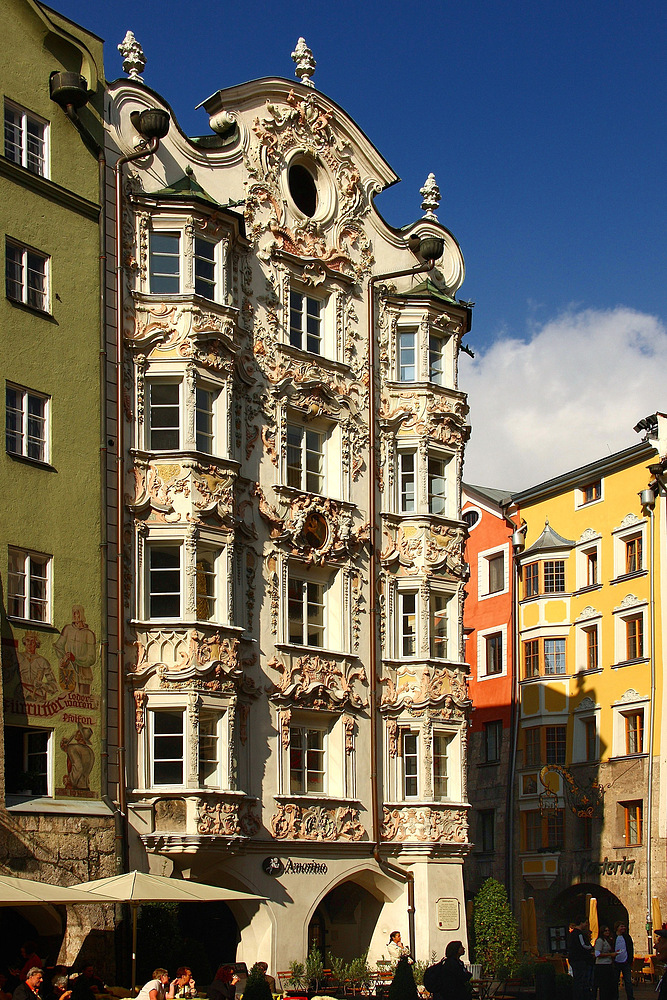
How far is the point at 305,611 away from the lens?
37969 millimetres

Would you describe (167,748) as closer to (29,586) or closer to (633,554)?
(29,586)

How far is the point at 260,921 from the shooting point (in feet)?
115

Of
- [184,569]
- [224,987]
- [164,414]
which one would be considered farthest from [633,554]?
[224,987]

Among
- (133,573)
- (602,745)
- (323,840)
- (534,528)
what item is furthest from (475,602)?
(133,573)

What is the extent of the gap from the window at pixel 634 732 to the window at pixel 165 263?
26.5 metres

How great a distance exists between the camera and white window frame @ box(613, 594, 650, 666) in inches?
2074

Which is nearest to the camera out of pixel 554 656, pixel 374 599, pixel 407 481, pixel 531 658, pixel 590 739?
pixel 374 599

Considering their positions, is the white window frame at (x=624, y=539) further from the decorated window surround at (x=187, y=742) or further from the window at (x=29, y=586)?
the window at (x=29, y=586)

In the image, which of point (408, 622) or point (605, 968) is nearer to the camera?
point (605, 968)

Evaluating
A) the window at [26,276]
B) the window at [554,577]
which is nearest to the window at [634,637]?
the window at [554,577]

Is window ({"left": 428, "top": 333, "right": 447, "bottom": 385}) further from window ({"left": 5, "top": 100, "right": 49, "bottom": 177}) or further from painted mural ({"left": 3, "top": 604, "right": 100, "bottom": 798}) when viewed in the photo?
painted mural ({"left": 3, "top": 604, "right": 100, "bottom": 798})

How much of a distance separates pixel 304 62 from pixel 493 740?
29.0 m

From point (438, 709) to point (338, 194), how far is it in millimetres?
15169

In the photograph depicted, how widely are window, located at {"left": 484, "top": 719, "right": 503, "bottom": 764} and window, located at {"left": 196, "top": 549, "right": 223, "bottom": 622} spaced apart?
26319 mm
